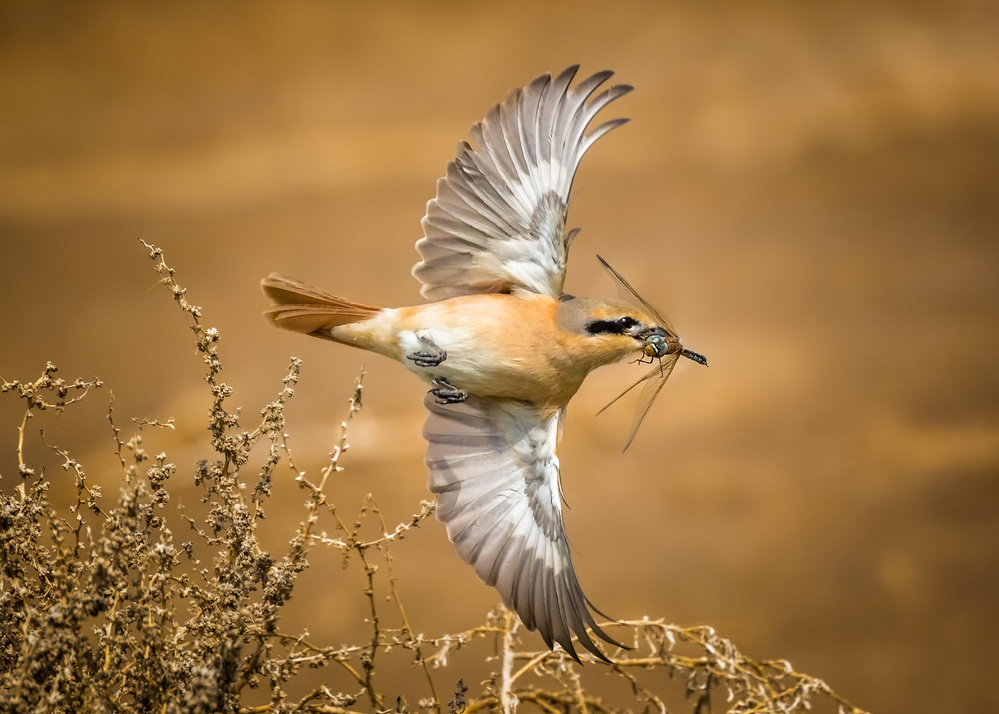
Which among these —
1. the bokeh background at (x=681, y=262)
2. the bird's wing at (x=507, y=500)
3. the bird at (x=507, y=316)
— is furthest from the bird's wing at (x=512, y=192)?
the bokeh background at (x=681, y=262)

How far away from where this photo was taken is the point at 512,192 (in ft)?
3.59

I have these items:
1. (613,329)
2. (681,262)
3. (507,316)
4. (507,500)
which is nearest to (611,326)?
(613,329)

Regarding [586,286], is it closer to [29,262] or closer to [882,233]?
[882,233]

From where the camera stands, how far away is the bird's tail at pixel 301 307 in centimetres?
105

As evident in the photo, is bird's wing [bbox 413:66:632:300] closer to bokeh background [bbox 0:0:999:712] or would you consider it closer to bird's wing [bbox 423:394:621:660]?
bird's wing [bbox 423:394:621:660]

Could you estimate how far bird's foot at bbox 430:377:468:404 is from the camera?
111cm

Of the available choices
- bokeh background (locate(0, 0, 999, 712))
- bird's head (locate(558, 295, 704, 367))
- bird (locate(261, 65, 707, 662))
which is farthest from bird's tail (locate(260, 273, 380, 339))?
bokeh background (locate(0, 0, 999, 712))

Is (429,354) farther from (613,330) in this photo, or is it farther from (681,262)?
(681,262)

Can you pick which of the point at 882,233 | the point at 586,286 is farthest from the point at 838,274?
the point at 586,286

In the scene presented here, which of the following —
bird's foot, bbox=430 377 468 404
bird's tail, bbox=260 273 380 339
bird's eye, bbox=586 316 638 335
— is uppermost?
bird's tail, bbox=260 273 380 339

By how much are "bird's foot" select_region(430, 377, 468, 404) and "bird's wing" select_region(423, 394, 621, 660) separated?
0.9 inches

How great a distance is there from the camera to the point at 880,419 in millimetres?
1749

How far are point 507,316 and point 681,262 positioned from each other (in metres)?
0.71

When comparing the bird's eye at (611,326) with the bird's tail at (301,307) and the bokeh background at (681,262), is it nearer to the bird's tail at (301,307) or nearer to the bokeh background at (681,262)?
the bird's tail at (301,307)
